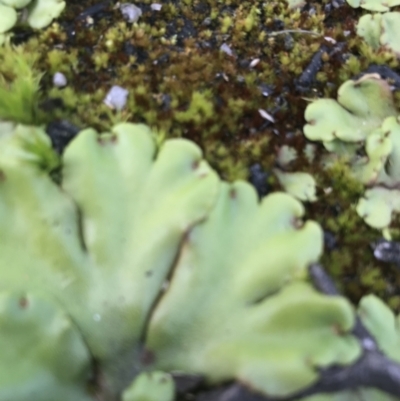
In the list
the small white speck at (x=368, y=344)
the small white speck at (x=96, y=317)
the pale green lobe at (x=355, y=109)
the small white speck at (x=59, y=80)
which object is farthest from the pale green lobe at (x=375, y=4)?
the small white speck at (x=96, y=317)

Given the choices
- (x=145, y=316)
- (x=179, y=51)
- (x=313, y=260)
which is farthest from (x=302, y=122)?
(x=145, y=316)

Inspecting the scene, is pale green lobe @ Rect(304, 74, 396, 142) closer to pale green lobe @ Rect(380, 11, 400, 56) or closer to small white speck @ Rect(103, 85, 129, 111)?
pale green lobe @ Rect(380, 11, 400, 56)

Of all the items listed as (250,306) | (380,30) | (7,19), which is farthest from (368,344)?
(7,19)

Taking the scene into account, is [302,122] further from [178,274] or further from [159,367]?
[159,367]

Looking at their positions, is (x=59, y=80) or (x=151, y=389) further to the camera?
(x=59, y=80)

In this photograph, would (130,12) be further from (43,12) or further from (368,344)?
(368,344)

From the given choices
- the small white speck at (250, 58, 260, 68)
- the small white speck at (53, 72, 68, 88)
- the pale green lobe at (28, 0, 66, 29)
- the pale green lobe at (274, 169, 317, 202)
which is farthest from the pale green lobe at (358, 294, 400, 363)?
the pale green lobe at (28, 0, 66, 29)
